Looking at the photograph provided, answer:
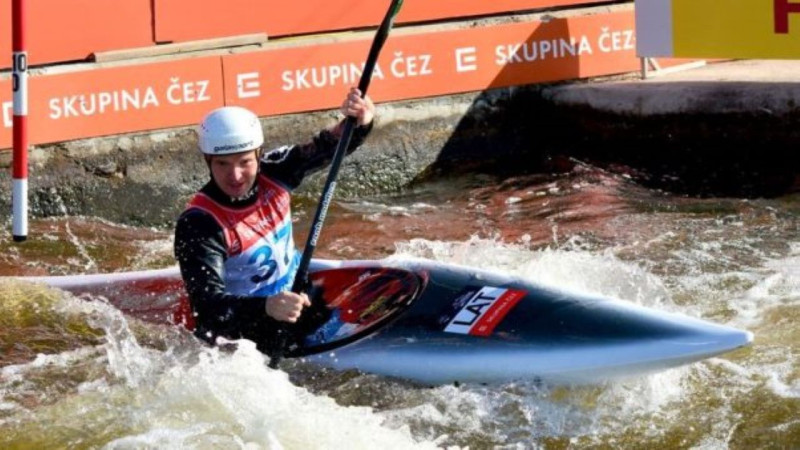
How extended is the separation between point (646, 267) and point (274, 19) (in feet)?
10.4

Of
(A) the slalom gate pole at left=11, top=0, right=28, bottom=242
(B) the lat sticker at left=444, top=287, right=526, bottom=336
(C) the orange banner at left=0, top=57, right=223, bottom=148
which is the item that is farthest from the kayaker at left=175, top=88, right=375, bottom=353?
(C) the orange banner at left=0, top=57, right=223, bottom=148

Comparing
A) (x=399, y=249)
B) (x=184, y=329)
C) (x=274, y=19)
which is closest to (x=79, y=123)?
(x=274, y=19)

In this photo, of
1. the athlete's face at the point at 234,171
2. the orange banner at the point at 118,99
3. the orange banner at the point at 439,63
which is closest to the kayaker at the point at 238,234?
the athlete's face at the point at 234,171

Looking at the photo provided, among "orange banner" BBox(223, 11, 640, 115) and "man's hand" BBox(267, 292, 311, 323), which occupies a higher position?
Answer: "orange banner" BBox(223, 11, 640, 115)

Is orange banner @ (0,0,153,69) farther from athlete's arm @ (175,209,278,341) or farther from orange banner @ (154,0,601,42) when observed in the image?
athlete's arm @ (175,209,278,341)

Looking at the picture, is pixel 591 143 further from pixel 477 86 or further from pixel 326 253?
pixel 326 253

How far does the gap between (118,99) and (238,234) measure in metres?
3.43

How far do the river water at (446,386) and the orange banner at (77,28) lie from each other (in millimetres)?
1155

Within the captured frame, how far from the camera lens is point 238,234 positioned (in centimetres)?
577

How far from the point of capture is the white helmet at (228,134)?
5652 millimetres

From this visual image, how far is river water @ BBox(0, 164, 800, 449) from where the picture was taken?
541 cm

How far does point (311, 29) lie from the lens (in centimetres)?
949

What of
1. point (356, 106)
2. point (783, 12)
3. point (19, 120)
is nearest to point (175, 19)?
point (19, 120)

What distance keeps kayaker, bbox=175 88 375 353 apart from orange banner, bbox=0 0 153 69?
3168 millimetres
